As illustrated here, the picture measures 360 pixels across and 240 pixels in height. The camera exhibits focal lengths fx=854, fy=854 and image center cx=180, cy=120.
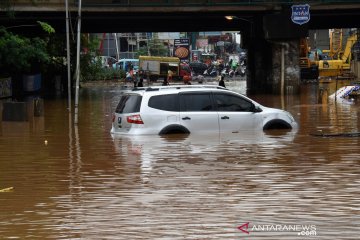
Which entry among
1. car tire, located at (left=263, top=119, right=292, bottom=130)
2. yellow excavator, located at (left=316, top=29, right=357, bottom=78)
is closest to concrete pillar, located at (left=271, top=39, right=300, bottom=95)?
yellow excavator, located at (left=316, top=29, right=357, bottom=78)

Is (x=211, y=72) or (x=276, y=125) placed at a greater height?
(x=211, y=72)

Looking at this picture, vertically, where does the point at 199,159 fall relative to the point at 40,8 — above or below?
below

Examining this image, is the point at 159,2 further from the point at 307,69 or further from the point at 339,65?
the point at 339,65

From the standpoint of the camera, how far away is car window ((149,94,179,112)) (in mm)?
20219

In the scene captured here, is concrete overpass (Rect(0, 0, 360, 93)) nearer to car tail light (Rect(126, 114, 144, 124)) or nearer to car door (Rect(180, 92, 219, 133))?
car tail light (Rect(126, 114, 144, 124))

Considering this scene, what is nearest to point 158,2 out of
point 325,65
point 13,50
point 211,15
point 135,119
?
point 211,15

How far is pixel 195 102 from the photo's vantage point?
20.6 metres

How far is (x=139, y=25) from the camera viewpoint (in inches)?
2329

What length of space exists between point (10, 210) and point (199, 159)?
19.5 ft

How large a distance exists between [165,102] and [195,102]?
743mm

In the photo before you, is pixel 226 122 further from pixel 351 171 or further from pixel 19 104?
pixel 19 104

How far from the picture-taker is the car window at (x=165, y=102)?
20.2 m

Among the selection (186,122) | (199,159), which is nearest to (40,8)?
(186,122)

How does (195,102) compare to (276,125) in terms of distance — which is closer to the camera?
(195,102)
